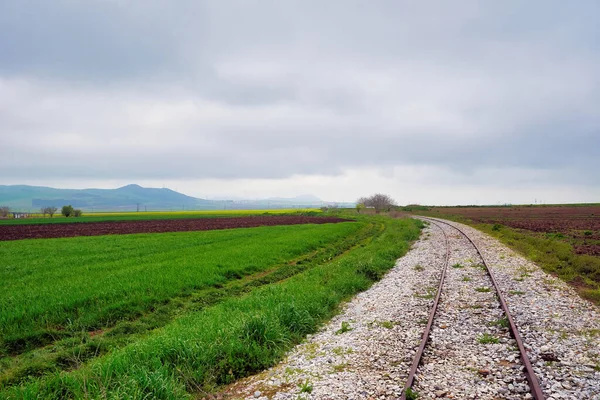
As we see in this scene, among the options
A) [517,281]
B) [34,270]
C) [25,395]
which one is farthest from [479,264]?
[34,270]

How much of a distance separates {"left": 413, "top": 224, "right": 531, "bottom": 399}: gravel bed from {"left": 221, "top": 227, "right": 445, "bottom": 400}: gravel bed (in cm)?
43

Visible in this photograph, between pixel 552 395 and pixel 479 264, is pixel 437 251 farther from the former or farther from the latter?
pixel 552 395

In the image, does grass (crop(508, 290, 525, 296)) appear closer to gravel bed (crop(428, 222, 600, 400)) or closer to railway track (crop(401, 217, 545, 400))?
gravel bed (crop(428, 222, 600, 400))

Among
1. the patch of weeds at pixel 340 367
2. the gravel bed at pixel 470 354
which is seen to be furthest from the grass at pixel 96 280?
the gravel bed at pixel 470 354

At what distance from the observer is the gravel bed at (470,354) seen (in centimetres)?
636

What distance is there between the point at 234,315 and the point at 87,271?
37.1 feet

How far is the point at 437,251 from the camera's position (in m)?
25.2

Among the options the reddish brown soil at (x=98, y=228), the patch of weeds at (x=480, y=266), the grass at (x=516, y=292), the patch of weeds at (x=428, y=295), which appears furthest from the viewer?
the reddish brown soil at (x=98, y=228)

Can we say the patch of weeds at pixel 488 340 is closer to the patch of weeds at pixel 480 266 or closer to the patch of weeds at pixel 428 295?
the patch of weeds at pixel 428 295

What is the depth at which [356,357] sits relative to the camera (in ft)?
26.5

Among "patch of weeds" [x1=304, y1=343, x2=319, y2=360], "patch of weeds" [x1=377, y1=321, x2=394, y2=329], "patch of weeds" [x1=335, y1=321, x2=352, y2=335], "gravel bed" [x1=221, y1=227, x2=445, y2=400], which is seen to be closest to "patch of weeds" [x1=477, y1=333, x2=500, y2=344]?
"gravel bed" [x1=221, y1=227, x2=445, y2=400]

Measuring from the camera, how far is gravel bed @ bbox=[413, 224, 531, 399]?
6363mm

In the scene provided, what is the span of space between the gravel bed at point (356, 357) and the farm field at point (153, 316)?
0.62 m

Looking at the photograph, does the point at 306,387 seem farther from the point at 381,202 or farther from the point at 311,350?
the point at 381,202
